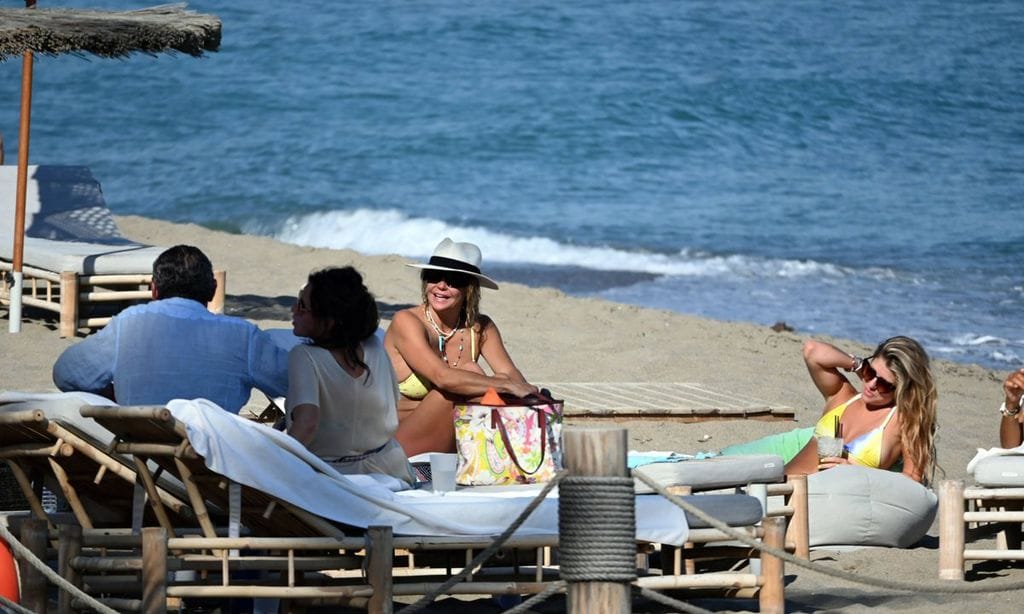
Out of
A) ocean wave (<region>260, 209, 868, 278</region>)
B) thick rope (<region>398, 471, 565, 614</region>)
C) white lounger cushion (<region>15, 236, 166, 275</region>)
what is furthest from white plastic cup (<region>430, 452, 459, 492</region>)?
ocean wave (<region>260, 209, 868, 278</region>)

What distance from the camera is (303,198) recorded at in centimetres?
1920

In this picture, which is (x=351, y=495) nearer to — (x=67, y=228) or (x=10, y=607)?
(x=10, y=607)

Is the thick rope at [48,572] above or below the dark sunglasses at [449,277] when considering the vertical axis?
below

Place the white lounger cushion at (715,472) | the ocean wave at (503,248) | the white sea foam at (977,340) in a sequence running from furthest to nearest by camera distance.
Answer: the ocean wave at (503,248) < the white sea foam at (977,340) < the white lounger cushion at (715,472)

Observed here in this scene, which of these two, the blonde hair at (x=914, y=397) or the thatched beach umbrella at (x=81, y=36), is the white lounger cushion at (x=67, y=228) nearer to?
the thatched beach umbrella at (x=81, y=36)

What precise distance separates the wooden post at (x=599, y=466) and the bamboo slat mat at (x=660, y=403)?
3635mm

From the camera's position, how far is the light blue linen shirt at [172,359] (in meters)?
4.10

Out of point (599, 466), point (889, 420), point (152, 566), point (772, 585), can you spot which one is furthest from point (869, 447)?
point (152, 566)

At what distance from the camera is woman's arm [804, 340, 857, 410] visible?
5637 mm

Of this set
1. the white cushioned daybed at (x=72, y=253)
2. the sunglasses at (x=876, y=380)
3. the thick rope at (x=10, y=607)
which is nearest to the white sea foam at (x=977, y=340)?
the white cushioned daybed at (x=72, y=253)

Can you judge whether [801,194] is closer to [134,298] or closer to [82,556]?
[134,298]

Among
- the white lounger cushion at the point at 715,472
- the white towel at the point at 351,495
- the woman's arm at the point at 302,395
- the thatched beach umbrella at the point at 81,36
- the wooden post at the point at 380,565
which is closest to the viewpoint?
the white towel at the point at 351,495

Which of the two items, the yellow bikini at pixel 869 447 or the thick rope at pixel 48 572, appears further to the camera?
the yellow bikini at pixel 869 447

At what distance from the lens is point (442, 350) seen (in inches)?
202
